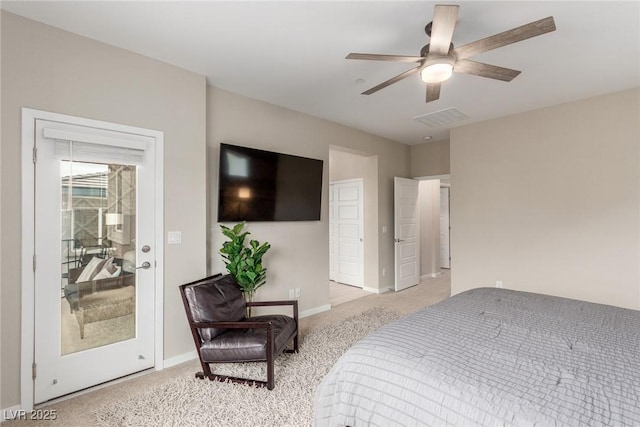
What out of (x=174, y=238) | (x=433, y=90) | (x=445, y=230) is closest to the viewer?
(x=433, y=90)

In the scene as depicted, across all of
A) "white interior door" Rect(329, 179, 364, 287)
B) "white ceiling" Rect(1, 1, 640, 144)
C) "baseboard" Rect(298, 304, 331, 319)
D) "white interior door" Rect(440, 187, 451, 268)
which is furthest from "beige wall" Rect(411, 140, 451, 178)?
"baseboard" Rect(298, 304, 331, 319)

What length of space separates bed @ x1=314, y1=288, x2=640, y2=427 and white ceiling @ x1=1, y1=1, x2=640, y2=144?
79.5 inches

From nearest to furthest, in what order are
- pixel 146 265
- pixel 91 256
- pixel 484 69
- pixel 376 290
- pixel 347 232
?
pixel 484 69 → pixel 91 256 → pixel 146 265 → pixel 376 290 → pixel 347 232

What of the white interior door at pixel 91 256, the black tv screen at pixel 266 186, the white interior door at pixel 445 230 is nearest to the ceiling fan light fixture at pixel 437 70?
the black tv screen at pixel 266 186

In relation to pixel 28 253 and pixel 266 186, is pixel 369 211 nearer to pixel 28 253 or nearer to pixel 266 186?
pixel 266 186

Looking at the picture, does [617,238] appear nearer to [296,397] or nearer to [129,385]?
[296,397]

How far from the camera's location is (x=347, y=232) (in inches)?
232

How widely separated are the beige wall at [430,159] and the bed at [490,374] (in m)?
3.94

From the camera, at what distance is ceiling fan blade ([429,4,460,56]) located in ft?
4.97

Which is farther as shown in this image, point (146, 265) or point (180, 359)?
point (180, 359)

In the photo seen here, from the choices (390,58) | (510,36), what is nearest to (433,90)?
(390,58)

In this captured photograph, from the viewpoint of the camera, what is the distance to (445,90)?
3.35m

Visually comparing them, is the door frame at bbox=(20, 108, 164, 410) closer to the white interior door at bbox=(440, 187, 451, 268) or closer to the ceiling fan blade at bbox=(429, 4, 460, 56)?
the ceiling fan blade at bbox=(429, 4, 460, 56)

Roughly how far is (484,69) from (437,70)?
343mm
